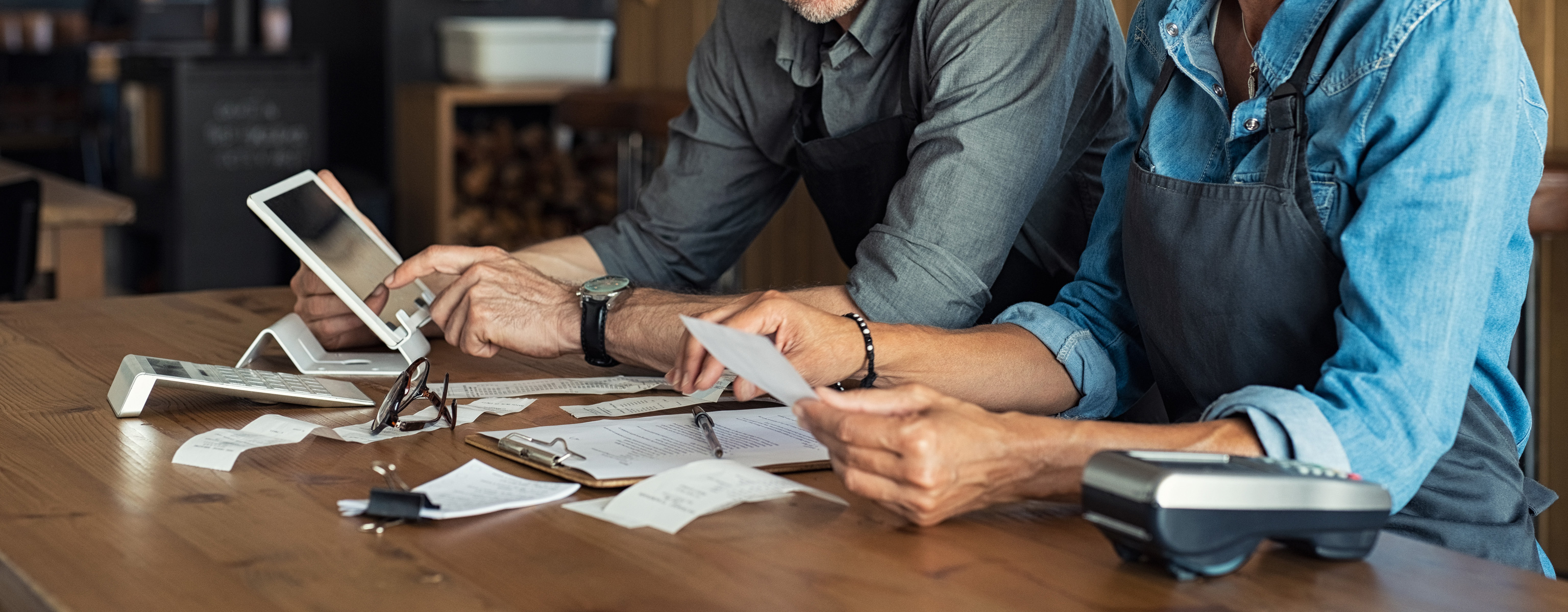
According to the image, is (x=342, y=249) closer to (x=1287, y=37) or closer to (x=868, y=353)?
(x=868, y=353)

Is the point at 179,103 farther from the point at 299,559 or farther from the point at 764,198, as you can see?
the point at 299,559

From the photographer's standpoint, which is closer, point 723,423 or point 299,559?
point 299,559

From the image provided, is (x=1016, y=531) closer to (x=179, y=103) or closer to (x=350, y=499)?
(x=350, y=499)

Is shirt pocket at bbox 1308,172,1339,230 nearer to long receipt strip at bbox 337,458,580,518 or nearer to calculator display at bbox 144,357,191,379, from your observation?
long receipt strip at bbox 337,458,580,518

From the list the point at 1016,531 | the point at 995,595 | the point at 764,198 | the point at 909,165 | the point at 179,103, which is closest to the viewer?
the point at 995,595

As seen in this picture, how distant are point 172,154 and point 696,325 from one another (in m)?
4.75

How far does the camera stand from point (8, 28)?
9.95 metres

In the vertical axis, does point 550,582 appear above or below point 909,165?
below

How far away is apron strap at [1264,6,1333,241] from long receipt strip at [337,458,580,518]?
607 millimetres

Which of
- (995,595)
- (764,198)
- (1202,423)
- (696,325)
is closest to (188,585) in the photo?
(696,325)

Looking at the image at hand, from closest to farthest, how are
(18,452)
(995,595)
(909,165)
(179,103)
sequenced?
(995,595), (18,452), (909,165), (179,103)

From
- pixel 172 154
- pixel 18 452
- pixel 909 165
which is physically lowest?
pixel 172 154

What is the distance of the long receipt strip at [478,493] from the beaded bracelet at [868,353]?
1.15 ft

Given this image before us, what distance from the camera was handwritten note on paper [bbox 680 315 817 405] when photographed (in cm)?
98
